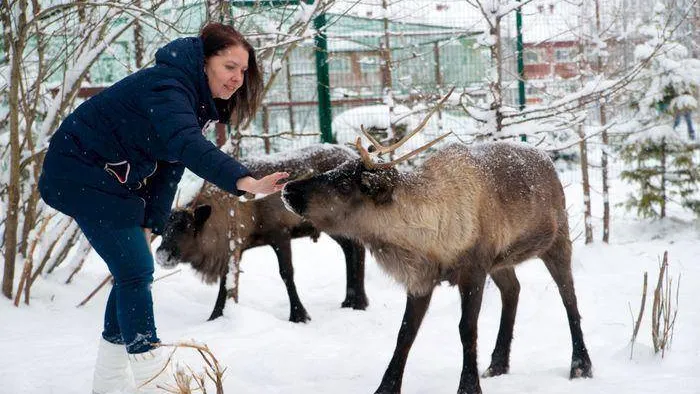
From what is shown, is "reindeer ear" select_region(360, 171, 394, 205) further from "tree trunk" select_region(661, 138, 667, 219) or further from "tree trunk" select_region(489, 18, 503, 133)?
"tree trunk" select_region(661, 138, 667, 219)

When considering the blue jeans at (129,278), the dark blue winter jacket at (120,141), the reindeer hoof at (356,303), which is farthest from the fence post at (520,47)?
the blue jeans at (129,278)

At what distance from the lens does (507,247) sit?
13.7 feet

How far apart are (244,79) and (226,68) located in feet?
0.75

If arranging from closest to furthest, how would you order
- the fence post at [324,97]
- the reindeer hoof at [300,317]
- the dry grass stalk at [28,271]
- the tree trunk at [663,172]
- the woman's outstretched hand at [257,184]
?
1. the woman's outstretched hand at [257,184]
2. the dry grass stalk at [28,271]
3. the reindeer hoof at [300,317]
4. the fence post at [324,97]
5. the tree trunk at [663,172]

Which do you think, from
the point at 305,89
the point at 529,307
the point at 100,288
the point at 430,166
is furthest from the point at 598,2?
the point at 100,288

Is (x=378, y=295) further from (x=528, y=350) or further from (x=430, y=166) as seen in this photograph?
(x=430, y=166)

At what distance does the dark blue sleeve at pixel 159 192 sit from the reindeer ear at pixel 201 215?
2872mm

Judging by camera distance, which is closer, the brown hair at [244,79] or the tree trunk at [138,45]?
the brown hair at [244,79]

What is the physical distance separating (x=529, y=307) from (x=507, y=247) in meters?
2.07

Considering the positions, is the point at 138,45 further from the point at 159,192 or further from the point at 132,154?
the point at 132,154

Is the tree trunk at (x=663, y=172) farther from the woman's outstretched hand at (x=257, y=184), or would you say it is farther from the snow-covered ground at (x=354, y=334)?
the woman's outstretched hand at (x=257, y=184)

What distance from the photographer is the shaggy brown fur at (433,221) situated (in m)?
3.68

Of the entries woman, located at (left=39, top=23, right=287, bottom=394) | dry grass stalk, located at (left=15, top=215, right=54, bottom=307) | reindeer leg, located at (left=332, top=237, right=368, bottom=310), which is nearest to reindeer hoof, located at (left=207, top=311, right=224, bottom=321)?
reindeer leg, located at (left=332, top=237, right=368, bottom=310)

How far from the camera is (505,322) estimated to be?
453 centimetres
